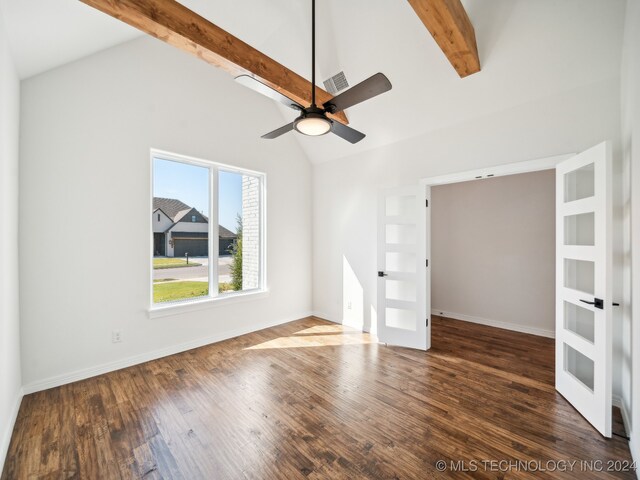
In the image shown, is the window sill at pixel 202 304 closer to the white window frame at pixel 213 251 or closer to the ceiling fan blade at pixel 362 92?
the white window frame at pixel 213 251

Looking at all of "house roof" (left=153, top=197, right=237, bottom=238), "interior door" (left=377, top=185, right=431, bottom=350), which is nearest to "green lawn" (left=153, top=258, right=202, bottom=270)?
"house roof" (left=153, top=197, right=237, bottom=238)

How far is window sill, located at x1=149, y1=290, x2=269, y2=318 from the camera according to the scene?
343 centimetres

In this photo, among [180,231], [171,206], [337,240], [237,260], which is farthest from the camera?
[337,240]

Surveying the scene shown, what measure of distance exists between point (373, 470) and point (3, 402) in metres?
2.62

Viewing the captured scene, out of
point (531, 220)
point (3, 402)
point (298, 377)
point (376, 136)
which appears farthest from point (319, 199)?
point (3, 402)

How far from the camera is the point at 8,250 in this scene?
7.23 ft

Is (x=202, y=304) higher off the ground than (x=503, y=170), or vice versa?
(x=503, y=170)

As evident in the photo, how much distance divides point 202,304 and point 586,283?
4.34 m

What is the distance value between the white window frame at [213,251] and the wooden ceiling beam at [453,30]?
2.98 m

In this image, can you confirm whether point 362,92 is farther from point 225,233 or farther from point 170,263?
point 170,263

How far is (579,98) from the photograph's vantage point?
2.65 m

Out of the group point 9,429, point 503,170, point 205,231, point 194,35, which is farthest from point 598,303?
point 9,429

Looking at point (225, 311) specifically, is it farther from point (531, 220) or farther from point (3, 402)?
point (531, 220)

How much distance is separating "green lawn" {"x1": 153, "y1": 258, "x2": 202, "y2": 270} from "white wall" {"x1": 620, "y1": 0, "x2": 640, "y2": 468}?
4421 mm
